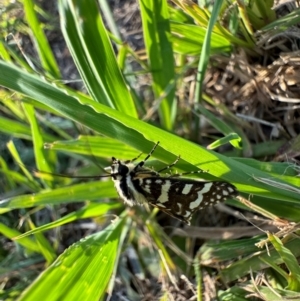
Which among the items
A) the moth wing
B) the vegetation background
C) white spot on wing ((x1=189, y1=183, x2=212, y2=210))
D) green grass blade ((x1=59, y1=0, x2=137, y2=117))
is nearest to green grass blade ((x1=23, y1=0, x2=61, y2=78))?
the vegetation background

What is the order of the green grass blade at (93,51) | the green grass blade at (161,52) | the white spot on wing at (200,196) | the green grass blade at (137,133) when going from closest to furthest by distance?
the green grass blade at (137,133) < the white spot on wing at (200,196) < the green grass blade at (93,51) < the green grass blade at (161,52)

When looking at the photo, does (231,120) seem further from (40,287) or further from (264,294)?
(40,287)

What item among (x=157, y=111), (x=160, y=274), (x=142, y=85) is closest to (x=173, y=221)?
(x=160, y=274)

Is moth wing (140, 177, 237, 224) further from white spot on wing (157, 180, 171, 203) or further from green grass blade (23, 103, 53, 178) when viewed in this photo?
green grass blade (23, 103, 53, 178)

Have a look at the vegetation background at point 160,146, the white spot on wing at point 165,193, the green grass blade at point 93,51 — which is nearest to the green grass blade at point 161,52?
the vegetation background at point 160,146

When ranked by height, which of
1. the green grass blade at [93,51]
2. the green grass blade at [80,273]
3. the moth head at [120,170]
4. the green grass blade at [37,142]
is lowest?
the green grass blade at [80,273]

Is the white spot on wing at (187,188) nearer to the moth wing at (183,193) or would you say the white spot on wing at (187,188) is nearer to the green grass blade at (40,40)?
the moth wing at (183,193)
